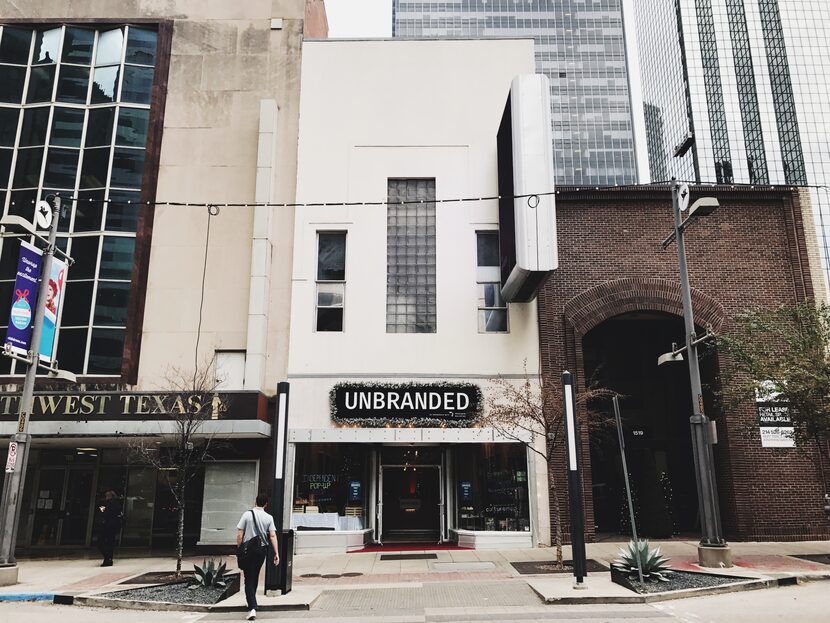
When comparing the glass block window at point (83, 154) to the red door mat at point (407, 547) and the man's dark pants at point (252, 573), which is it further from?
the man's dark pants at point (252, 573)

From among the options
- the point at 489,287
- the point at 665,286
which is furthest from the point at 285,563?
the point at 665,286

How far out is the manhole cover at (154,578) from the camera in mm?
13375

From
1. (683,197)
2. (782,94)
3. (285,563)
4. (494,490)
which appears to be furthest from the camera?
(782,94)

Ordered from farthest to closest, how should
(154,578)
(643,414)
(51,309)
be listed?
(643,414), (51,309), (154,578)

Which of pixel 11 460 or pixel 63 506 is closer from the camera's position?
pixel 11 460

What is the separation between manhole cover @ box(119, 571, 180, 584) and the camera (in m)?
13.4

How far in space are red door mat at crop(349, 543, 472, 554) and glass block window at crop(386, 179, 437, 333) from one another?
232 inches

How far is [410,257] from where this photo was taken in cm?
2006

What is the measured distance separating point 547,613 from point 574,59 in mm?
117067

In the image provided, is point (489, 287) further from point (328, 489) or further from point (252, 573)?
point (252, 573)

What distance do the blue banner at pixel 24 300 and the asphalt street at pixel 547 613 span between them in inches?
216

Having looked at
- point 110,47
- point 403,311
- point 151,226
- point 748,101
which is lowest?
point 403,311

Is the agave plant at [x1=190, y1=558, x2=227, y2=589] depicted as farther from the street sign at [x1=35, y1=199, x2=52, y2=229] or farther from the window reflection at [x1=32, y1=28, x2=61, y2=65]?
the window reflection at [x1=32, y1=28, x2=61, y2=65]

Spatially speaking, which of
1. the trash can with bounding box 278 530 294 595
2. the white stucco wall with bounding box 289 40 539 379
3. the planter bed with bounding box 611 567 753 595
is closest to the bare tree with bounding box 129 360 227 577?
the white stucco wall with bounding box 289 40 539 379
